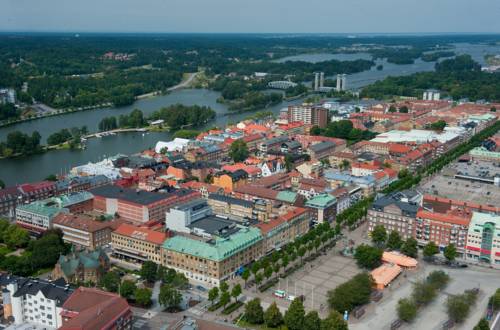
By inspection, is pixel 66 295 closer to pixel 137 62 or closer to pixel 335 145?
pixel 335 145

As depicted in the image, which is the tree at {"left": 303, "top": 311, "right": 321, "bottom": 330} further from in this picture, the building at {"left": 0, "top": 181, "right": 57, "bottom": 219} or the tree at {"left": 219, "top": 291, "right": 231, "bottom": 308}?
the building at {"left": 0, "top": 181, "right": 57, "bottom": 219}

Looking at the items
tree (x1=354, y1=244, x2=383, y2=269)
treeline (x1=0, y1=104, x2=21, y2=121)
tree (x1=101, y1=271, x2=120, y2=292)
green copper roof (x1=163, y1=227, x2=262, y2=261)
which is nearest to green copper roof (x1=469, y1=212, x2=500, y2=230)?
tree (x1=354, y1=244, x2=383, y2=269)

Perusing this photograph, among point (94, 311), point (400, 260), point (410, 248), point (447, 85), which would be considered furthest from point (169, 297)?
point (447, 85)

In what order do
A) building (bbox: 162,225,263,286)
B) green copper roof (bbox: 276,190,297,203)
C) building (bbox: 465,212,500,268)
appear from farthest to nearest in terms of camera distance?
1. green copper roof (bbox: 276,190,297,203)
2. building (bbox: 465,212,500,268)
3. building (bbox: 162,225,263,286)

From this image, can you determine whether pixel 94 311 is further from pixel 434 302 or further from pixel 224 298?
pixel 434 302

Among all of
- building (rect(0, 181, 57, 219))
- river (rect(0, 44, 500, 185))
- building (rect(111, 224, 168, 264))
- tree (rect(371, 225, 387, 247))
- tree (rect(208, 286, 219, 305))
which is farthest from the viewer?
river (rect(0, 44, 500, 185))

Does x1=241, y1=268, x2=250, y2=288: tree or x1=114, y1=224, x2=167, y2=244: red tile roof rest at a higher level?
x1=114, y1=224, x2=167, y2=244: red tile roof

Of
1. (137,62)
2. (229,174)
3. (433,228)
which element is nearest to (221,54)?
(137,62)
